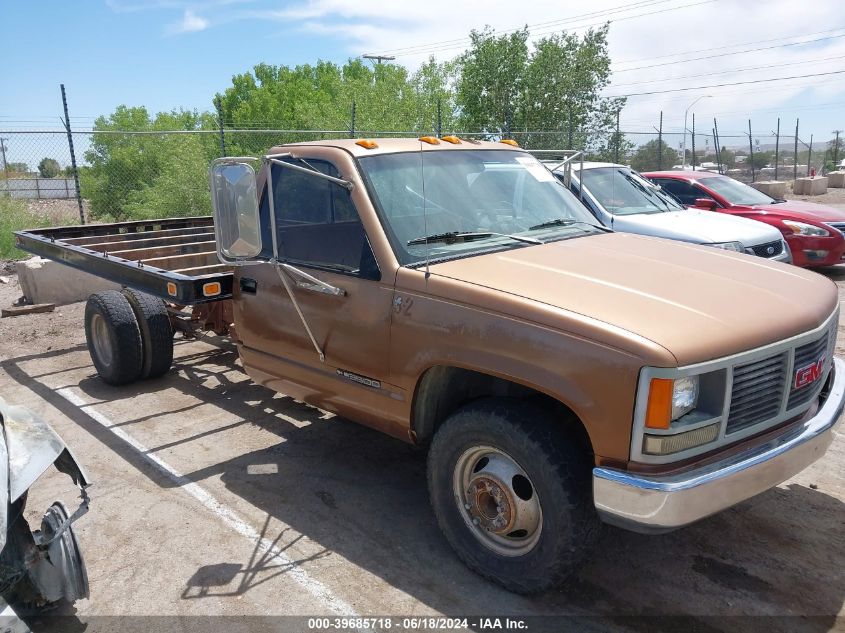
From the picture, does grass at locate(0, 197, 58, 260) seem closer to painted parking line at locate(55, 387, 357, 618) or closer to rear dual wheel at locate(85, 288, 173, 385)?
rear dual wheel at locate(85, 288, 173, 385)

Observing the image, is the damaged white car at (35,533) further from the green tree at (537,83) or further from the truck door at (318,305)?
the green tree at (537,83)

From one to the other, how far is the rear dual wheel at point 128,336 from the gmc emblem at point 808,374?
205 inches

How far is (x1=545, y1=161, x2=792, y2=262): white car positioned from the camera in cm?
826

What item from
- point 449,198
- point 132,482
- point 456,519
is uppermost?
point 449,198

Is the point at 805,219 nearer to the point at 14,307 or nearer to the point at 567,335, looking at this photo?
the point at 567,335

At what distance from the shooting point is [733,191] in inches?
462

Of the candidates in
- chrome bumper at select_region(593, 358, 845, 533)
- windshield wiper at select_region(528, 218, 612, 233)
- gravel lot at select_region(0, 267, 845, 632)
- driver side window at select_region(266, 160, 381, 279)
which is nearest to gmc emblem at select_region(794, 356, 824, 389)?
chrome bumper at select_region(593, 358, 845, 533)

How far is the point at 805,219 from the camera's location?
427 inches

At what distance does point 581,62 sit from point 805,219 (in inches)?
592

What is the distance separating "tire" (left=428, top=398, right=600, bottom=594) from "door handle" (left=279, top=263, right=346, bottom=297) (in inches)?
40.2

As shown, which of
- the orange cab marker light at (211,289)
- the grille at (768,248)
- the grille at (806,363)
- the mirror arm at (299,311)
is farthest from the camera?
the grille at (768,248)

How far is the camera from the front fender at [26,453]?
9.35 ft

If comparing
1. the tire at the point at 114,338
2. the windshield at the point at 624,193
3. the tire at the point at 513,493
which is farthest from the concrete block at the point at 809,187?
the tire at the point at 513,493

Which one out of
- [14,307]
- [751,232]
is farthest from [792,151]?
[14,307]
